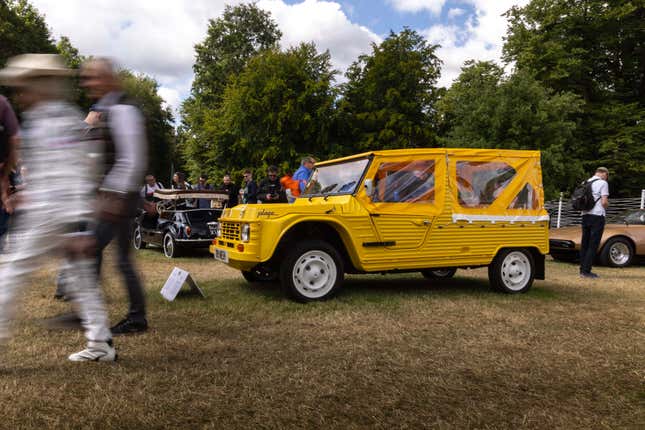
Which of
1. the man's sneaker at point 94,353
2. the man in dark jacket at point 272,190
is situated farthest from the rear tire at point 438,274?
the man's sneaker at point 94,353

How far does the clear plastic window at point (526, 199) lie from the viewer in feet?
22.5

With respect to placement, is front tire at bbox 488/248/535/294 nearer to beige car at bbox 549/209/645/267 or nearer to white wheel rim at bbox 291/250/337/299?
white wheel rim at bbox 291/250/337/299

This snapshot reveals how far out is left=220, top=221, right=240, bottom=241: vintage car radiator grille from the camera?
6.04 metres

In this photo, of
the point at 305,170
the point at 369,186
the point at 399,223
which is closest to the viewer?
the point at 369,186

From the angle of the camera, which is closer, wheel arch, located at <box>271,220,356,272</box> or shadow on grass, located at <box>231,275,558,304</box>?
wheel arch, located at <box>271,220,356,272</box>

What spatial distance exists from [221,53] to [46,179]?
39319 millimetres

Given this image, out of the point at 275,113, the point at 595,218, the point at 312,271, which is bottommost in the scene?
the point at 312,271

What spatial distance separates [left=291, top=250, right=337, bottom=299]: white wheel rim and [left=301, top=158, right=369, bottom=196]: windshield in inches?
37.9

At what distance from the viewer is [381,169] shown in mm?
6305

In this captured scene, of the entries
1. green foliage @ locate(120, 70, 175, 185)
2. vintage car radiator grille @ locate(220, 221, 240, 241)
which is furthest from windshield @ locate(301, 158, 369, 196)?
green foliage @ locate(120, 70, 175, 185)

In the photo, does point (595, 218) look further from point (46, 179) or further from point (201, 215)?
point (46, 179)

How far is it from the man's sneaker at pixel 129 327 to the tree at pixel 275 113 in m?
26.9

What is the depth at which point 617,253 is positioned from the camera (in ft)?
36.6

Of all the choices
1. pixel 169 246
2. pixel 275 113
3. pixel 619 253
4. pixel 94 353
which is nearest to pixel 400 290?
pixel 94 353
